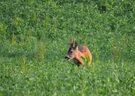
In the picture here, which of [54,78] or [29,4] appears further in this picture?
[29,4]

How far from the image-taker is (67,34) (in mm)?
21844

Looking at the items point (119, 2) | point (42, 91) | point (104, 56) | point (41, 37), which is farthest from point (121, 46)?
point (42, 91)

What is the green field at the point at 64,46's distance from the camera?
11727mm

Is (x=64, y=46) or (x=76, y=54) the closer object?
(x=76, y=54)

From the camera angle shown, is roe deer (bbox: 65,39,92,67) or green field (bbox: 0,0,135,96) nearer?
green field (bbox: 0,0,135,96)

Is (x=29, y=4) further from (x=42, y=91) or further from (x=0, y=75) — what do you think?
(x=42, y=91)

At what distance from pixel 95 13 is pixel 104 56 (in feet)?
18.5

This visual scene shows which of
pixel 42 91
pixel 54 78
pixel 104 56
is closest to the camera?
pixel 42 91

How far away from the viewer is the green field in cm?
1173

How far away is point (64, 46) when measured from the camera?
19.5 m

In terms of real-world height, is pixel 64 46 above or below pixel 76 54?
below

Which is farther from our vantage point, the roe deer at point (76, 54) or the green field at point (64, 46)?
the roe deer at point (76, 54)

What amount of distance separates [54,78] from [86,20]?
435 inches

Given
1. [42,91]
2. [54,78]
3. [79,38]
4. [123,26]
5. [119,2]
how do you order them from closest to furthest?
1. [42,91]
2. [54,78]
3. [79,38]
4. [123,26]
5. [119,2]
